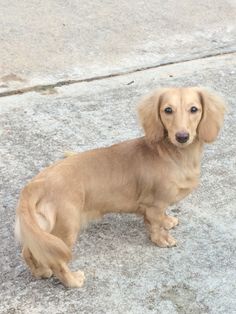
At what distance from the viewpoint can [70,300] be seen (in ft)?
8.59

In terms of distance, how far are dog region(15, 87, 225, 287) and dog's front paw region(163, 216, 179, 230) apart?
15 mm

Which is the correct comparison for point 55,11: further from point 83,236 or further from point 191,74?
point 83,236


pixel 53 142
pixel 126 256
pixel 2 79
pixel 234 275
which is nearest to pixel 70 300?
pixel 126 256

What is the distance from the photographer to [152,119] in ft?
9.15

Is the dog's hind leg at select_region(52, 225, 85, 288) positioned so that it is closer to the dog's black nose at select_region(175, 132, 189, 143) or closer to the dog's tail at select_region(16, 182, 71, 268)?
the dog's tail at select_region(16, 182, 71, 268)

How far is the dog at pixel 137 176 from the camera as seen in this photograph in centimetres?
261

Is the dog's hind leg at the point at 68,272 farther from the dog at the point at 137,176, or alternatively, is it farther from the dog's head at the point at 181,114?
the dog's head at the point at 181,114

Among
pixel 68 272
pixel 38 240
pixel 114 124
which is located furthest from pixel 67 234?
pixel 114 124

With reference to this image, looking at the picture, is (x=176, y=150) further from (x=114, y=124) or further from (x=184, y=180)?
(x=114, y=124)

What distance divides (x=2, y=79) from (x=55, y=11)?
1.24 meters

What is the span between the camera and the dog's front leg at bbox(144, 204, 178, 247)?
9.50 ft

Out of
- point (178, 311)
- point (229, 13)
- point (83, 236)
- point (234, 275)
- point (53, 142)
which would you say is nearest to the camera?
point (178, 311)

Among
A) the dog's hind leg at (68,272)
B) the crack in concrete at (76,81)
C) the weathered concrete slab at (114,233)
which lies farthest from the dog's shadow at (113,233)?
the crack in concrete at (76,81)

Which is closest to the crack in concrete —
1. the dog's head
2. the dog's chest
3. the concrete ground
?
the concrete ground
